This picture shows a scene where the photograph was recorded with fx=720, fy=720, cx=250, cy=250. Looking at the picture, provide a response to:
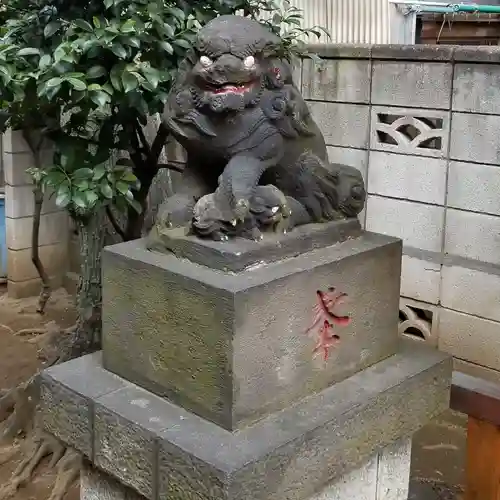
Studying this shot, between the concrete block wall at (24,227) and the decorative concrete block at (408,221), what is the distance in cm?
305

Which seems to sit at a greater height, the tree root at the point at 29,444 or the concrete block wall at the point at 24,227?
the concrete block wall at the point at 24,227

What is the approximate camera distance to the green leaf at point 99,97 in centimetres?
271

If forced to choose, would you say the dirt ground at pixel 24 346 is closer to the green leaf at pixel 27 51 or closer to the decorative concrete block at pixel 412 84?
the green leaf at pixel 27 51

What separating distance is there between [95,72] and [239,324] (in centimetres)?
130

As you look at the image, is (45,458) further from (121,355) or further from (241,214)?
(241,214)

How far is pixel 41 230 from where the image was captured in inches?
255

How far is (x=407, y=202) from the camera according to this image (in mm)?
4469

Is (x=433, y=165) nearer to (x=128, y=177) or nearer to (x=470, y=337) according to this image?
(x=470, y=337)

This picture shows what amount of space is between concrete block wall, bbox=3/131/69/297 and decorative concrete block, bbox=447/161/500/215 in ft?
11.7

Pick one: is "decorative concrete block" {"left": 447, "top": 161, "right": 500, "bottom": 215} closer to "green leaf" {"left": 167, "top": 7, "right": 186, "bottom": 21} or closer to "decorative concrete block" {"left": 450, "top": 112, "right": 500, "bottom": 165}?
"decorative concrete block" {"left": 450, "top": 112, "right": 500, "bottom": 165}

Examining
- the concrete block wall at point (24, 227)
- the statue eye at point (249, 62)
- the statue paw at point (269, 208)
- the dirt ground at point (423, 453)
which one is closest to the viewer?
the statue eye at point (249, 62)

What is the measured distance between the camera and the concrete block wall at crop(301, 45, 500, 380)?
4148mm

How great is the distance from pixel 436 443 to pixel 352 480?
69.4 inches

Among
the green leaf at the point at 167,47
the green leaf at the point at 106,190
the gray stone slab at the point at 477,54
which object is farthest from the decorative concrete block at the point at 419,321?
the green leaf at the point at 167,47
